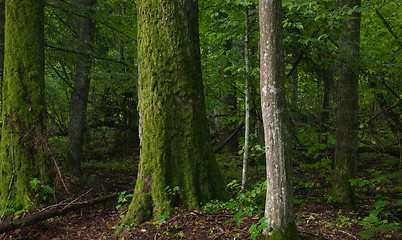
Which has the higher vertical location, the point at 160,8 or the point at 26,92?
the point at 160,8

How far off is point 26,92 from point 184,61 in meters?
3.12

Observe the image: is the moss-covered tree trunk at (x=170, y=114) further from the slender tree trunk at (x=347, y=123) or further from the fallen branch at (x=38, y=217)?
the slender tree trunk at (x=347, y=123)

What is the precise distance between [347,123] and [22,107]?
620cm

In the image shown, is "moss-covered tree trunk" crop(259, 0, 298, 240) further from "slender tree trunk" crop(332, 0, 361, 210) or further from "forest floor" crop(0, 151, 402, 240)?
"slender tree trunk" crop(332, 0, 361, 210)

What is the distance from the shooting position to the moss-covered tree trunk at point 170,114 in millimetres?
3736

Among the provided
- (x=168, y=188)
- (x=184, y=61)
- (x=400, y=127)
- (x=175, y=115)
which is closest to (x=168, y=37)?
(x=184, y=61)

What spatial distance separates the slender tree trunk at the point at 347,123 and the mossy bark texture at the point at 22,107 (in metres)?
5.70

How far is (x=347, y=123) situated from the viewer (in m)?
4.94

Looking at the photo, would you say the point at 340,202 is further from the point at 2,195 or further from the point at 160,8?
the point at 2,195

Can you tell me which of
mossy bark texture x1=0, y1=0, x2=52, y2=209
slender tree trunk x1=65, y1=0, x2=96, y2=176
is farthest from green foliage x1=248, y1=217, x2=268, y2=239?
slender tree trunk x1=65, y1=0, x2=96, y2=176

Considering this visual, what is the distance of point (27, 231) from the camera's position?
3.91 metres

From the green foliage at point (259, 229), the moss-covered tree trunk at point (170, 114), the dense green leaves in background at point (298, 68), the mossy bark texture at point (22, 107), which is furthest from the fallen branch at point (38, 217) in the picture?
the green foliage at point (259, 229)

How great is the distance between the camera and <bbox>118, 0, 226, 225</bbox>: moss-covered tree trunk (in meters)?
3.74

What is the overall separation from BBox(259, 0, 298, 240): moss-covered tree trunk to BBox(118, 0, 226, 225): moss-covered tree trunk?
4.32 ft
